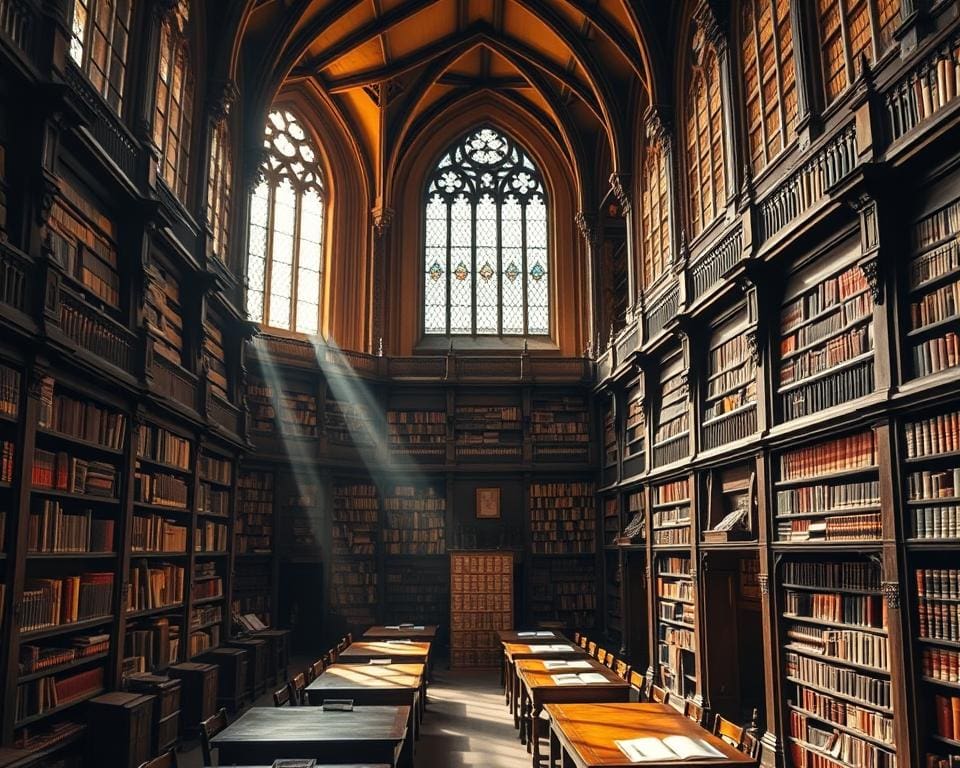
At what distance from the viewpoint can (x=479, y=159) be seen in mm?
18500

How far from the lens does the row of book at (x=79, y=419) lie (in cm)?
654

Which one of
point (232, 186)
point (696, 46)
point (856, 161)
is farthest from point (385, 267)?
point (856, 161)

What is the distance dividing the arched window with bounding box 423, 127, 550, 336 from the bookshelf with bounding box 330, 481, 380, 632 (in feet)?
13.4

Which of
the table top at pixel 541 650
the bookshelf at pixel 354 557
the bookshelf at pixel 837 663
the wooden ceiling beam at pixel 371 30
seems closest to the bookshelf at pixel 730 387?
the bookshelf at pixel 837 663

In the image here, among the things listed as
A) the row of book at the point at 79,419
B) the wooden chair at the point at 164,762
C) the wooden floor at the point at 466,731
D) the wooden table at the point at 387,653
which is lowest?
the wooden floor at the point at 466,731

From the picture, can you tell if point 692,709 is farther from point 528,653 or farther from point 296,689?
point 296,689

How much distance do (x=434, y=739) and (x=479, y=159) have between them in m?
12.8

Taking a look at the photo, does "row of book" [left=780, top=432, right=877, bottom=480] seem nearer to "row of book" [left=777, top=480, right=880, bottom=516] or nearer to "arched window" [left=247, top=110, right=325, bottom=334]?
"row of book" [left=777, top=480, right=880, bottom=516]

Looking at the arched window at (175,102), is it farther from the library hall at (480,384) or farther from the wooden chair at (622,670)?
the wooden chair at (622,670)

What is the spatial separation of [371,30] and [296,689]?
11.8 metres

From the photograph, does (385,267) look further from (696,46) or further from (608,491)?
(696,46)

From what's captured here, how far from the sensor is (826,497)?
7.23 metres

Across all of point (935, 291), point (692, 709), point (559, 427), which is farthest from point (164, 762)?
point (559, 427)

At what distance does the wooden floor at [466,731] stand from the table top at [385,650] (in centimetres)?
75
